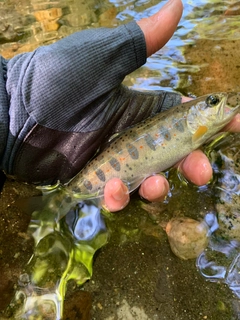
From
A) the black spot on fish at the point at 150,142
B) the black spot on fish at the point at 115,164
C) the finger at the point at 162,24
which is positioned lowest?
the black spot on fish at the point at 115,164

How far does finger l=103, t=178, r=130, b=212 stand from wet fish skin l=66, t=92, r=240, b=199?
0.16 m

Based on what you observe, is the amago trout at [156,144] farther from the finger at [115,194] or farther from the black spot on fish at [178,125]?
the finger at [115,194]

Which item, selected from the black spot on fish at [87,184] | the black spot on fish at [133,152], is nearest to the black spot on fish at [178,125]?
the black spot on fish at [133,152]

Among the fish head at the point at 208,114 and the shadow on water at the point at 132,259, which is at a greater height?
the fish head at the point at 208,114

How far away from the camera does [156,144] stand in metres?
2.20

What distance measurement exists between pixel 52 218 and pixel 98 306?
25.3 inches

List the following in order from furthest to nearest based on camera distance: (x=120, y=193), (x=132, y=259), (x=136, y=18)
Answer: (x=136, y=18)
(x=132, y=259)
(x=120, y=193)

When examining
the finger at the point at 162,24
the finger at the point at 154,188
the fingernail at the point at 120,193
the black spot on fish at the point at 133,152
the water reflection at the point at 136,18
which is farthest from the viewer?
the water reflection at the point at 136,18

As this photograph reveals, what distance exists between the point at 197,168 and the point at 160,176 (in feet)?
0.78

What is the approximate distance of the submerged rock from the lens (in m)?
2.09

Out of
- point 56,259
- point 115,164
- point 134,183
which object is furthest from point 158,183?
point 56,259

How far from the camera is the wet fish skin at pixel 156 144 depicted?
2158 millimetres

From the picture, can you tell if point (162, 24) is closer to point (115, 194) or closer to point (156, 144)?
point (156, 144)

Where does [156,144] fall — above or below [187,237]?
above
